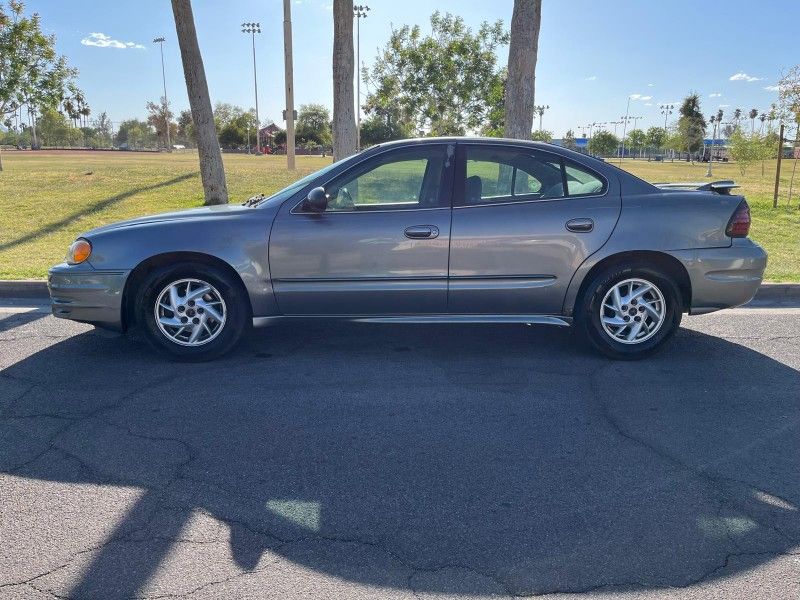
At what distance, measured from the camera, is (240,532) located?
2828 millimetres

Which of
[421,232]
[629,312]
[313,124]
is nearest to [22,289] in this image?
[421,232]

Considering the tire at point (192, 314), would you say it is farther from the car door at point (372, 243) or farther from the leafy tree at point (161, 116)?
the leafy tree at point (161, 116)

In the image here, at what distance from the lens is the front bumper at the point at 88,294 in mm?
4922

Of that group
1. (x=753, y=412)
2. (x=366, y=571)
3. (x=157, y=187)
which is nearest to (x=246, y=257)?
(x=366, y=571)

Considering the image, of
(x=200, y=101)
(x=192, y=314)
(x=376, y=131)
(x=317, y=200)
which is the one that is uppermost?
(x=376, y=131)

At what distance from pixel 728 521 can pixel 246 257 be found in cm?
351

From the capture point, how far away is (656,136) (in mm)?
106750

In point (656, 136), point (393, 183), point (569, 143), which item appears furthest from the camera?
point (656, 136)

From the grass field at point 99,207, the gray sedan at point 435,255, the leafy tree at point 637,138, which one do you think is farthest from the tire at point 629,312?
the leafy tree at point 637,138

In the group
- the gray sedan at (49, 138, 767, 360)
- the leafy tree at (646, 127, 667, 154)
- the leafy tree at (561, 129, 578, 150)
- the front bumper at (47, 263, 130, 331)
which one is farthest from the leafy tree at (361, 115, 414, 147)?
the leafy tree at (646, 127, 667, 154)

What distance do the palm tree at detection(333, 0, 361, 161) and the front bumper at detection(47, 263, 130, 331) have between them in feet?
22.9

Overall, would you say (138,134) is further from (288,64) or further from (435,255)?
(435,255)

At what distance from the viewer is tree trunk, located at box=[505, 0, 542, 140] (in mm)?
9469

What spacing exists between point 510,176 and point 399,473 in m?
2.69
